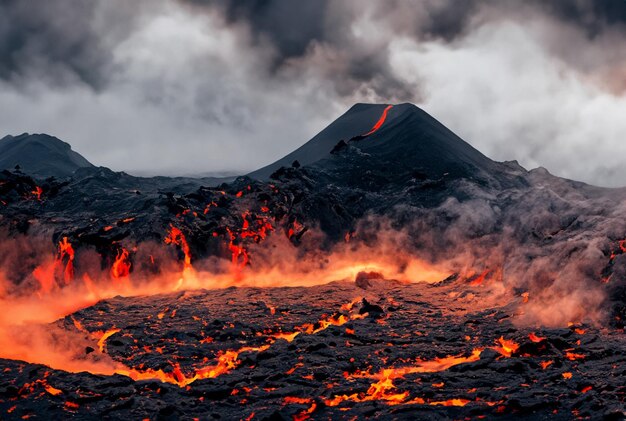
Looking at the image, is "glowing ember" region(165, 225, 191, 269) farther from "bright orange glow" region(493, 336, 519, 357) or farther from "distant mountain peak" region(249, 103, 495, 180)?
"bright orange glow" region(493, 336, 519, 357)

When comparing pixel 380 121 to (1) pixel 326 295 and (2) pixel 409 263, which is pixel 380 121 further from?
(1) pixel 326 295

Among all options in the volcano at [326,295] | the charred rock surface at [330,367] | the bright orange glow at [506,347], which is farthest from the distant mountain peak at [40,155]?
the bright orange glow at [506,347]

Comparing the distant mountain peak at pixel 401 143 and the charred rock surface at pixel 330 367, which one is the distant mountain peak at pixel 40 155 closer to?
the distant mountain peak at pixel 401 143

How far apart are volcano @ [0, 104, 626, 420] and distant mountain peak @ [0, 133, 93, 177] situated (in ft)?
96.3

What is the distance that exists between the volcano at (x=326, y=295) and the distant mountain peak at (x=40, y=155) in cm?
2935

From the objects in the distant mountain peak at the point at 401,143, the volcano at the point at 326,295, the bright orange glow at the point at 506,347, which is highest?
the distant mountain peak at the point at 401,143

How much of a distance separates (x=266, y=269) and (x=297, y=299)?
549 centimetres

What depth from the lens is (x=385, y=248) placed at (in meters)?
27.4

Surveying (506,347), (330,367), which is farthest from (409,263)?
(330,367)

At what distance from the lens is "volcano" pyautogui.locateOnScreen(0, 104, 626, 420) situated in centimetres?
1124

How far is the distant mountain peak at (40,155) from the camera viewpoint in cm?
6419

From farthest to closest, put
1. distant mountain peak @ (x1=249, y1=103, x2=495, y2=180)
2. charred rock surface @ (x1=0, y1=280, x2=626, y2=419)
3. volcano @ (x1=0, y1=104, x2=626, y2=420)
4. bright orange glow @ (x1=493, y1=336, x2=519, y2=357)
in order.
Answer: distant mountain peak @ (x1=249, y1=103, x2=495, y2=180) → bright orange glow @ (x1=493, y1=336, x2=519, y2=357) → volcano @ (x1=0, y1=104, x2=626, y2=420) → charred rock surface @ (x1=0, y1=280, x2=626, y2=419)

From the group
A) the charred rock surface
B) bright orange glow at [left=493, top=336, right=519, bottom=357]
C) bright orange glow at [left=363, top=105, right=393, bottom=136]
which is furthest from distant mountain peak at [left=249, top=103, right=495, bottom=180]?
bright orange glow at [left=493, top=336, right=519, bottom=357]

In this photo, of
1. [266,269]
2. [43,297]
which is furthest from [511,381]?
[43,297]
